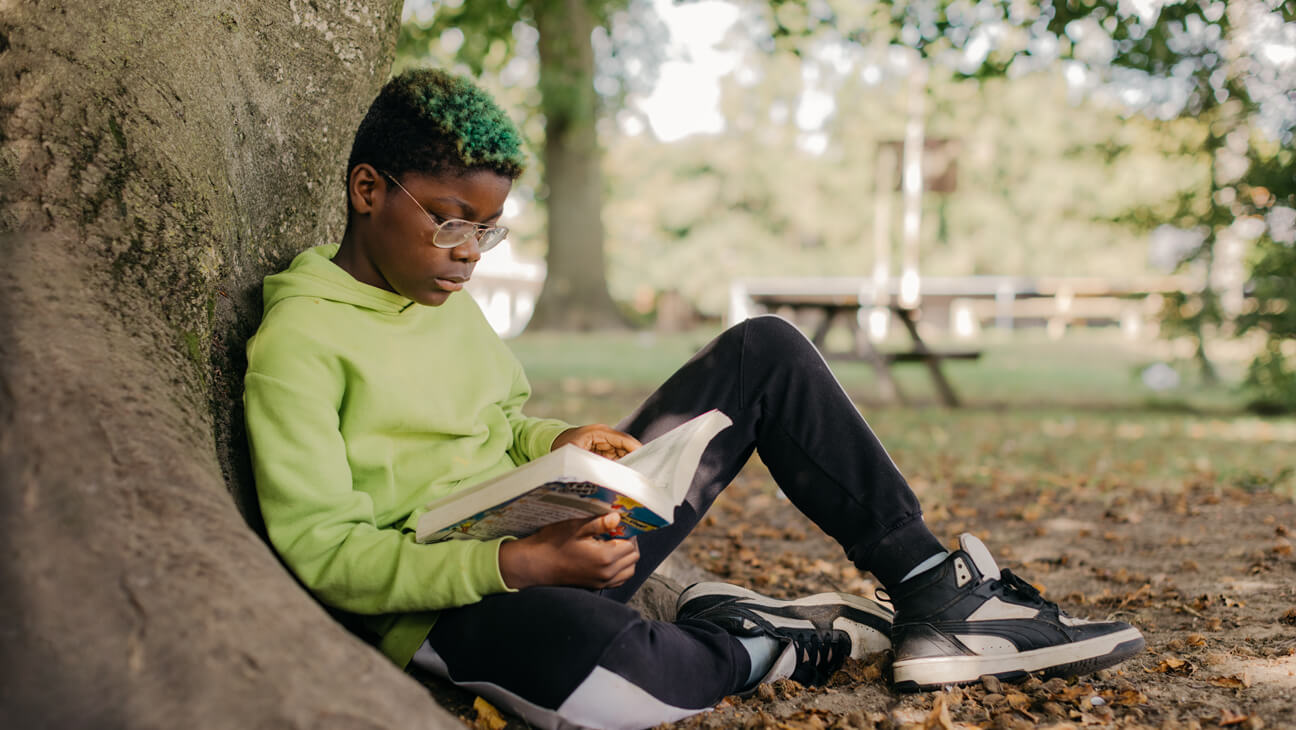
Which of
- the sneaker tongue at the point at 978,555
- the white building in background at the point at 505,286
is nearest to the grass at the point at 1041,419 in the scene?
the sneaker tongue at the point at 978,555

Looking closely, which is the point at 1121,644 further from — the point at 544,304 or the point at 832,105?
the point at 832,105

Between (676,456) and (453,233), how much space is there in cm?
68

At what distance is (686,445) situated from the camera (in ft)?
6.25

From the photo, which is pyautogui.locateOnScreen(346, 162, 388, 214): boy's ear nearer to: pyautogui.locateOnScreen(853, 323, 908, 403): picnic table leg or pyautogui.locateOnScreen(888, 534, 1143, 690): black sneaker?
pyautogui.locateOnScreen(888, 534, 1143, 690): black sneaker

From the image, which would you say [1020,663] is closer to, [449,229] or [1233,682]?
[1233,682]

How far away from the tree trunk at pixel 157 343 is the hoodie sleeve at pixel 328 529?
0.11 meters

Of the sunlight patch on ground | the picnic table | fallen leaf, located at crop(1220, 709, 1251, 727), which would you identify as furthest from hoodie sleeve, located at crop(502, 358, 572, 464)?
the picnic table

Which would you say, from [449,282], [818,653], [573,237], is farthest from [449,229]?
[573,237]

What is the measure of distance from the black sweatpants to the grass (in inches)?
119

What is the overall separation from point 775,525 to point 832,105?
31.7m

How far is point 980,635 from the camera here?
220cm

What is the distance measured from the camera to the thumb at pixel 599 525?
185cm

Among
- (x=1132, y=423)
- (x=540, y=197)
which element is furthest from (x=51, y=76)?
(x=540, y=197)

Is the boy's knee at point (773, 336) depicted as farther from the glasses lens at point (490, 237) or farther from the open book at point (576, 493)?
the glasses lens at point (490, 237)
